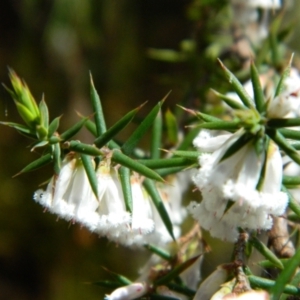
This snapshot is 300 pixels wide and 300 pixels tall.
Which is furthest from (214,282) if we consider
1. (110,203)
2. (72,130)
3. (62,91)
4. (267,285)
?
(62,91)

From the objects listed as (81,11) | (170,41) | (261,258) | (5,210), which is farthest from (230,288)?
(170,41)

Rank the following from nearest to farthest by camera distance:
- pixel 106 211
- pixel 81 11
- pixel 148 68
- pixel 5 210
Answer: pixel 106 211 → pixel 81 11 → pixel 5 210 → pixel 148 68

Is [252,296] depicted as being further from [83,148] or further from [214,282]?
[83,148]

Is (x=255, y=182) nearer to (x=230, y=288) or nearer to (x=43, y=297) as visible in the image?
(x=230, y=288)

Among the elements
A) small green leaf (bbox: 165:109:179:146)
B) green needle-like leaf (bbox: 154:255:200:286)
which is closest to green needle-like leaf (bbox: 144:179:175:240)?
green needle-like leaf (bbox: 154:255:200:286)

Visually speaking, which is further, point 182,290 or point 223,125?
point 182,290
